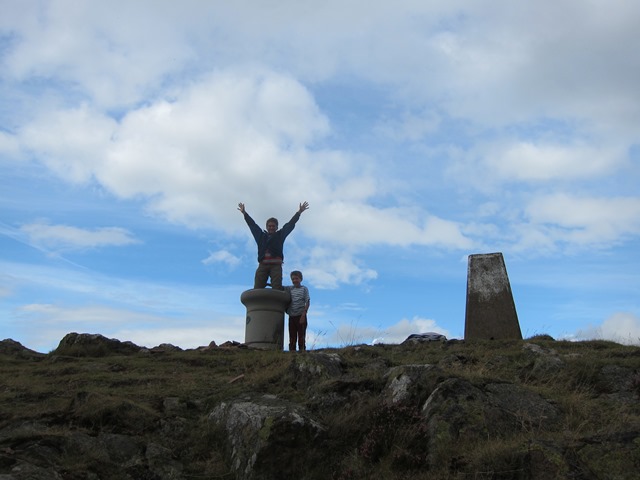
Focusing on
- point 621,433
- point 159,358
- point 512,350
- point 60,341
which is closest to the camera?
point 621,433

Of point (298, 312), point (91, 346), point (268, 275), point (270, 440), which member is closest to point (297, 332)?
point (298, 312)

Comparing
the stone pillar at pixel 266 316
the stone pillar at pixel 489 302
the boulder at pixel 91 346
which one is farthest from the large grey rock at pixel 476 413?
the boulder at pixel 91 346

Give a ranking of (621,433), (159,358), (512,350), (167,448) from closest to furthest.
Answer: (621,433), (167,448), (512,350), (159,358)

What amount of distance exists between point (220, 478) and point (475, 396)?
8.43ft

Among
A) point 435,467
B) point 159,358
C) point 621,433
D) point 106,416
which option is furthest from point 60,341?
point 621,433

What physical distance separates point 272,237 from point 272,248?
229 millimetres

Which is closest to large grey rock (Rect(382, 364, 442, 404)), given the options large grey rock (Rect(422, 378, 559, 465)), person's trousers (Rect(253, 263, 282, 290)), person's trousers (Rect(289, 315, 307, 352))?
large grey rock (Rect(422, 378, 559, 465))

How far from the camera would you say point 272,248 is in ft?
45.0

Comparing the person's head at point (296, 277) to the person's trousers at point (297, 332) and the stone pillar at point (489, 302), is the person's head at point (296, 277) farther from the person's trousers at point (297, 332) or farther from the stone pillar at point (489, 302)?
the stone pillar at point (489, 302)

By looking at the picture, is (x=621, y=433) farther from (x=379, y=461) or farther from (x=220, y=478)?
(x=220, y=478)

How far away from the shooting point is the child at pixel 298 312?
1241 centimetres

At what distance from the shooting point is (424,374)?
7.01m

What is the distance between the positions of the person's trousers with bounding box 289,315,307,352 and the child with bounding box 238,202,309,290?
1255 millimetres

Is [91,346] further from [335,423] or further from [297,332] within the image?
[335,423]
